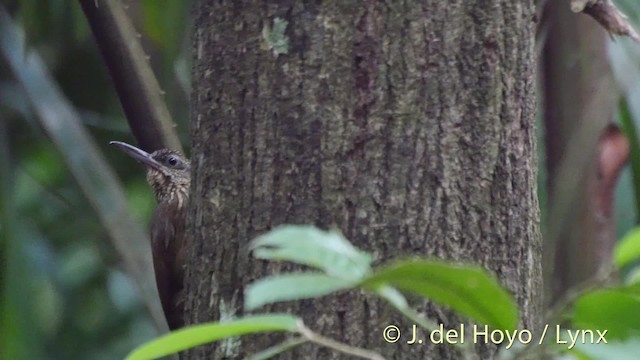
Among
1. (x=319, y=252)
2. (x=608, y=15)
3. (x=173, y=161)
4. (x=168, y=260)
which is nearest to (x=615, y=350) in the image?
(x=319, y=252)

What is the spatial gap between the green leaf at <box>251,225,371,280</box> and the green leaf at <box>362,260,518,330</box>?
Result: 23 millimetres

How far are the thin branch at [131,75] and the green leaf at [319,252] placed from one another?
189cm

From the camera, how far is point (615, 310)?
3.01ft

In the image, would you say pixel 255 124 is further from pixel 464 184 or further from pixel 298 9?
pixel 464 184

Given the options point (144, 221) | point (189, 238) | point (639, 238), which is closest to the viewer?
point (639, 238)

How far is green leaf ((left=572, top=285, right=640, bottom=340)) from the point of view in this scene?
92 cm

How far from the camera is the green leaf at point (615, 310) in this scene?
92cm

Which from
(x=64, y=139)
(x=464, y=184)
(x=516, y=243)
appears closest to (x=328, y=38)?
(x=464, y=184)

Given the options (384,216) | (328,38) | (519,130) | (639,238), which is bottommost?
(639,238)

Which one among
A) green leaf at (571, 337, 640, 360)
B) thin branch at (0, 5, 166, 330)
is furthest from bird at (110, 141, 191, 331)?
green leaf at (571, 337, 640, 360)

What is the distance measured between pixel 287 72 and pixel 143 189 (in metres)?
3.38

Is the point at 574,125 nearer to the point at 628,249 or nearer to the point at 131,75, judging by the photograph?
the point at 131,75

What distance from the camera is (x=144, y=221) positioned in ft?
16.6

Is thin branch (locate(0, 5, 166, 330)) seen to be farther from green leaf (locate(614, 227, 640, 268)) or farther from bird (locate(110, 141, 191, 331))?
green leaf (locate(614, 227, 640, 268))
